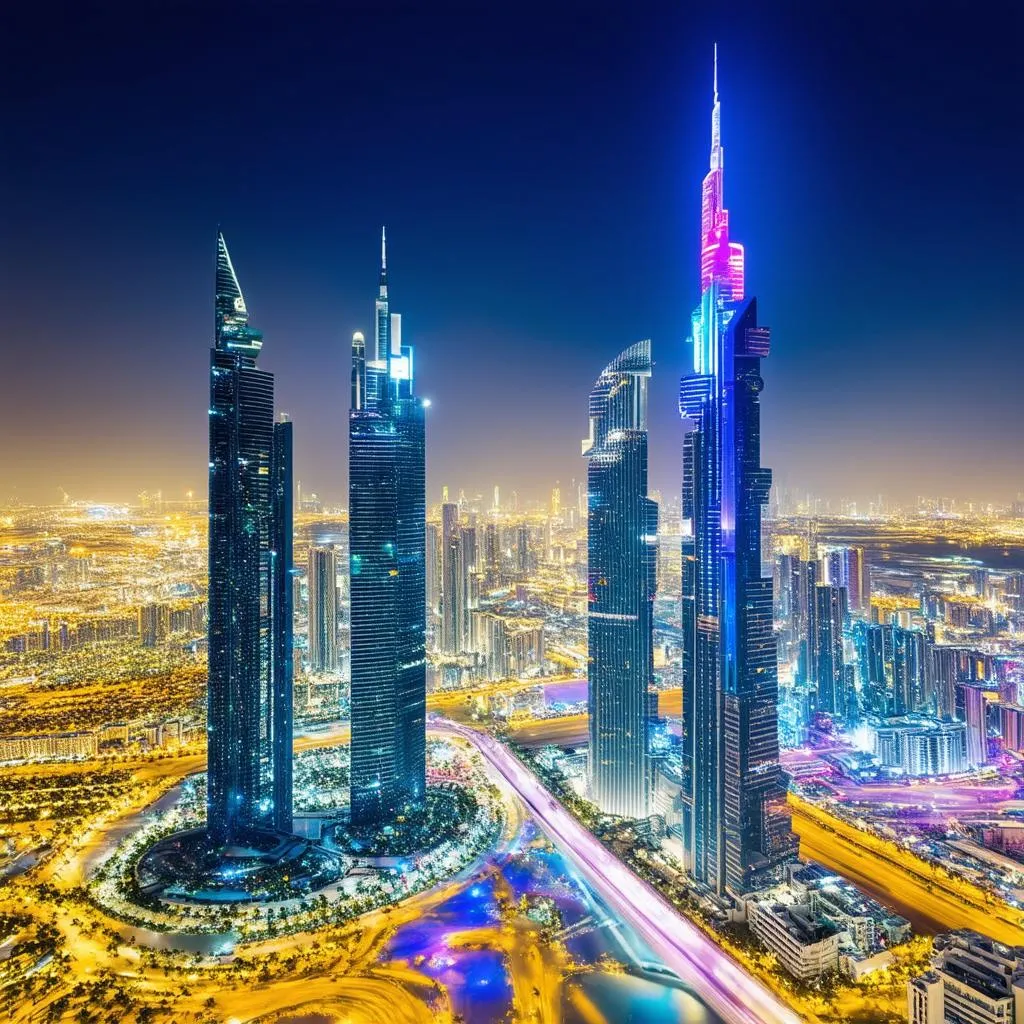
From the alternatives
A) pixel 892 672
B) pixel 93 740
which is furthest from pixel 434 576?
pixel 892 672

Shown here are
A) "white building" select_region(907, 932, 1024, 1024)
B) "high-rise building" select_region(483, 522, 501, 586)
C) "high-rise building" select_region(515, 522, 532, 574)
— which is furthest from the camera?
"high-rise building" select_region(515, 522, 532, 574)

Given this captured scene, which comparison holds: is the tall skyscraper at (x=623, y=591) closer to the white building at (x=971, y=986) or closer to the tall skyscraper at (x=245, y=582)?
the tall skyscraper at (x=245, y=582)

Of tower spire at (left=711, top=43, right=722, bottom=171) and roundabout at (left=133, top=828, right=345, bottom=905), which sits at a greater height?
tower spire at (left=711, top=43, right=722, bottom=171)

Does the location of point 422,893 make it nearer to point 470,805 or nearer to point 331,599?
point 470,805

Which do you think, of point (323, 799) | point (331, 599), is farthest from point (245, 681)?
point (331, 599)

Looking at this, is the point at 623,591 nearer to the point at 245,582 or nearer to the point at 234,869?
the point at 245,582

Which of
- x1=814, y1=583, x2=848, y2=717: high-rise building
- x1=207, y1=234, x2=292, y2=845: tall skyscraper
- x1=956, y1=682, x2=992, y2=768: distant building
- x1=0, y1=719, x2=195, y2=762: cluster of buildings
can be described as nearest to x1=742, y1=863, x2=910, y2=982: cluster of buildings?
x1=956, y1=682, x2=992, y2=768: distant building

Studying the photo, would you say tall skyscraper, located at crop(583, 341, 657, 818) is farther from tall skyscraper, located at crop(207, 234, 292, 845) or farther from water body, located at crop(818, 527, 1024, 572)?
water body, located at crop(818, 527, 1024, 572)
